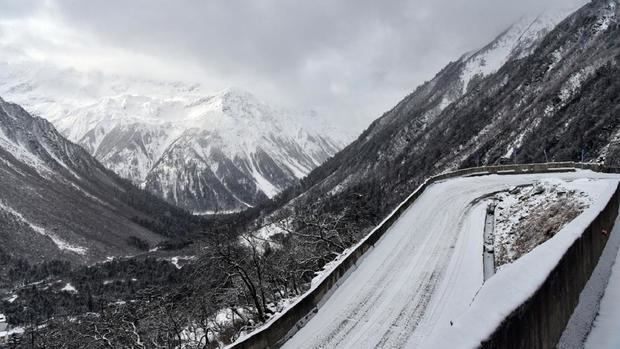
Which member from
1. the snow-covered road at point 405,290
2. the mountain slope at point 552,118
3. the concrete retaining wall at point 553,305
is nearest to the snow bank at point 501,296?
the concrete retaining wall at point 553,305

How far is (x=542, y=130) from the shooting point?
429 feet

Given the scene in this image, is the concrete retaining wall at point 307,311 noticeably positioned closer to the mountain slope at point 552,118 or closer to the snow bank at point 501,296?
the snow bank at point 501,296

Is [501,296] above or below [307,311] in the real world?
above

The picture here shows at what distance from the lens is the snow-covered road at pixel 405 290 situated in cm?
1492

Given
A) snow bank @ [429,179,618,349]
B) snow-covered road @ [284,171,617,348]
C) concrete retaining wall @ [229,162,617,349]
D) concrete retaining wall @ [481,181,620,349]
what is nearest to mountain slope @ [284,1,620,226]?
snow-covered road @ [284,171,617,348]

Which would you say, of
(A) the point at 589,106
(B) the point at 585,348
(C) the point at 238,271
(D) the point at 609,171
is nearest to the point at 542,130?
(A) the point at 589,106

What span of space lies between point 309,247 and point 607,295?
99.0 feet

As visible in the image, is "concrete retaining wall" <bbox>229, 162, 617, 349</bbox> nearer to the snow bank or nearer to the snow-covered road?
the snow bank

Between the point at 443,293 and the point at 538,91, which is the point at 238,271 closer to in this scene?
the point at 443,293

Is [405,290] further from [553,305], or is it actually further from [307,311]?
[553,305]

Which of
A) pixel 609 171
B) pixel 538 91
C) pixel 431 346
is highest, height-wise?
pixel 538 91

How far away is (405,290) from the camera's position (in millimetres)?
18594

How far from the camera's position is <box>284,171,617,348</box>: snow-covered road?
49.0 ft

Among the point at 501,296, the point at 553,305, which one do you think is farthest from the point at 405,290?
the point at 501,296
